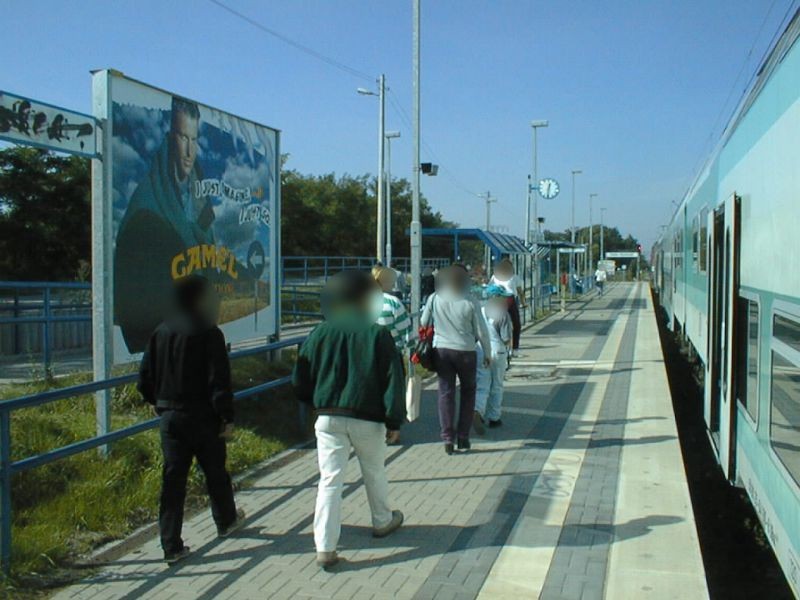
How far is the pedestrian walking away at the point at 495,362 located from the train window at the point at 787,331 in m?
4.33

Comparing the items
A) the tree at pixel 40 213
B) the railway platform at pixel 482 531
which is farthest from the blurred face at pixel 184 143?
the tree at pixel 40 213

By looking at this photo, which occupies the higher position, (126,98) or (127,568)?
(126,98)

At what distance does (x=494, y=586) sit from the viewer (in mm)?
4625

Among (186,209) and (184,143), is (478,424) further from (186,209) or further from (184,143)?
(184,143)

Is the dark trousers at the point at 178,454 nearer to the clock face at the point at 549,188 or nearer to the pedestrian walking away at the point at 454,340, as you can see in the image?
the pedestrian walking away at the point at 454,340

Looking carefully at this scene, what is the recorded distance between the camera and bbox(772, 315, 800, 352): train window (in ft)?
13.4

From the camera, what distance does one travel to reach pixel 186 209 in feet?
26.6

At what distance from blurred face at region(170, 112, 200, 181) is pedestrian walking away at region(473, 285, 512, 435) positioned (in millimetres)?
3378

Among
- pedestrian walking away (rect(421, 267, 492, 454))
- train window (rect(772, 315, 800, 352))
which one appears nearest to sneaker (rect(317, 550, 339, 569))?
train window (rect(772, 315, 800, 352))

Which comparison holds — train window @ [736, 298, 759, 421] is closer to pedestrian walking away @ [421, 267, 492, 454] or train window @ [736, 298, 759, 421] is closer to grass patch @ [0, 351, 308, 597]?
pedestrian walking away @ [421, 267, 492, 454]

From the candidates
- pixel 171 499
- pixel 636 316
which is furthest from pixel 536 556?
pixel 636 316

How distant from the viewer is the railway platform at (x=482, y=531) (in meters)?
4.62

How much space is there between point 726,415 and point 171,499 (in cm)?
412

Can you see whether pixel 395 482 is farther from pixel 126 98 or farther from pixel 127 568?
pixel 126 98
